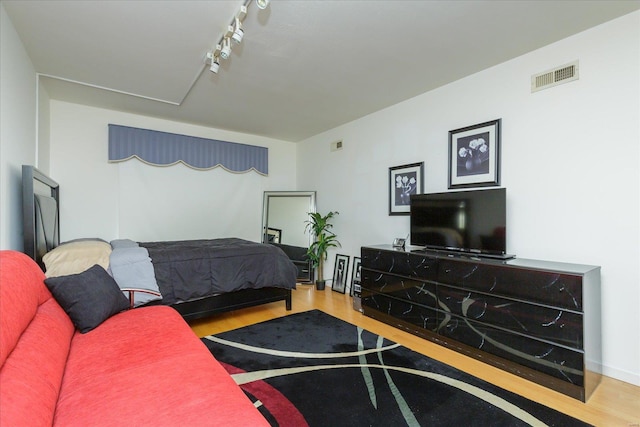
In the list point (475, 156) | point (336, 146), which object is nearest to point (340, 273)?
point (336, 146)

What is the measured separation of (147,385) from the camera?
1.24 m

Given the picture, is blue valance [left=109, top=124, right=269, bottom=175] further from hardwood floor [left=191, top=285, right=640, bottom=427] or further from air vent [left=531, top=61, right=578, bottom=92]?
air vent [left=531, top=61, right=578, bottom=92]

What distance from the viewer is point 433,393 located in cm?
201

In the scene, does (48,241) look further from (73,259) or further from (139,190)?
(139,190)

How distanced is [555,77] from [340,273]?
11.1 ft

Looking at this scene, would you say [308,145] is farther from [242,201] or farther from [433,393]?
[433,393]

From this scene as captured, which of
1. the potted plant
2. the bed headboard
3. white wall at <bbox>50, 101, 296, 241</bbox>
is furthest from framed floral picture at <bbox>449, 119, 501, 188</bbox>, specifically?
the bed headboard

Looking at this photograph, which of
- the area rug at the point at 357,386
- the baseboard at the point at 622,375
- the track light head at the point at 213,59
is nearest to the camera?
the area rug at the point at 357,386

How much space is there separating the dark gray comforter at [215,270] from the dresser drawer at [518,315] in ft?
5.89

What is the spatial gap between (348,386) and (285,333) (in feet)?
3.43

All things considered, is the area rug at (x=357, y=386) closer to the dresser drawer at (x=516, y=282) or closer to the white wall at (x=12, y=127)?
the dresser drawer at (x=516, y=282)

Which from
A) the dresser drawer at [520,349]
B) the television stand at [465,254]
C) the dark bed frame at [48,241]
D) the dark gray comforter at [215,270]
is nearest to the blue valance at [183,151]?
the dark bed frame at [48,241]

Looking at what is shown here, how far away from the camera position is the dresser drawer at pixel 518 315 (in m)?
2.00

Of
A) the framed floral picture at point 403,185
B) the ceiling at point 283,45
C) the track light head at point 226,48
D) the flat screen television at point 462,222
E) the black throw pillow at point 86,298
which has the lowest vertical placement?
the black throw pillow at point 86,298
